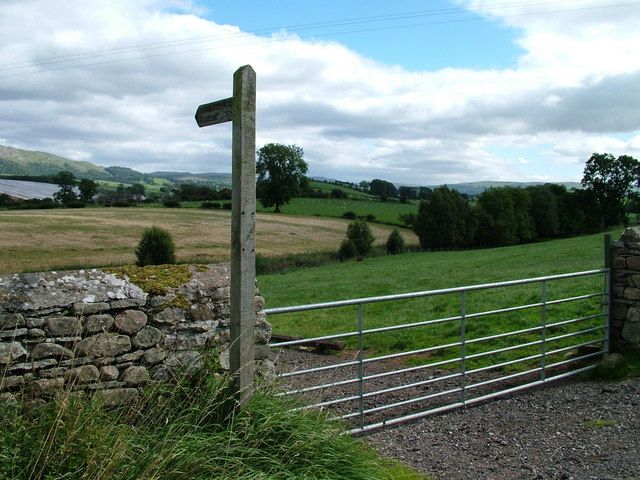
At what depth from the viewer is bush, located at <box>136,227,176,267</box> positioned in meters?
39.1

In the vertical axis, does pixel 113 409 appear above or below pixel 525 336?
above

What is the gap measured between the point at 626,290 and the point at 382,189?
93655 mm

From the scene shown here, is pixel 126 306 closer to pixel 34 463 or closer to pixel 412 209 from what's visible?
pixel 34 463

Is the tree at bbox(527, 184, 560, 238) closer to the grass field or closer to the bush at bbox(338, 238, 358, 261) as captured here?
the grass field

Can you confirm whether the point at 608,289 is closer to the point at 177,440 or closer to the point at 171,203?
the point at 177,440

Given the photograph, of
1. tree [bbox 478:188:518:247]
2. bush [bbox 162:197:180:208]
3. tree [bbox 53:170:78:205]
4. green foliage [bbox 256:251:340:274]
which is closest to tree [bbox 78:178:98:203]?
tree [bbox 53:170:78:205]

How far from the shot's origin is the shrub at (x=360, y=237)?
52.6 metres

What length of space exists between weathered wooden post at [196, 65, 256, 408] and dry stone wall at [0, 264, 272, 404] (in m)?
0.29

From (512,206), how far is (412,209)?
15.9 metres

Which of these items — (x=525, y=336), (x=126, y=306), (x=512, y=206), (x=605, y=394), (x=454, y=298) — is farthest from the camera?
(x=512, y=206)

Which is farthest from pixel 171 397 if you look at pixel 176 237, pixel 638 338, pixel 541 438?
pixel 176 237

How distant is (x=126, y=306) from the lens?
4.39 meters

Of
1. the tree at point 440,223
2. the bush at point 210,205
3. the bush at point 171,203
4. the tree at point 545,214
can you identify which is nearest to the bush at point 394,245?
the tree at point 440,223

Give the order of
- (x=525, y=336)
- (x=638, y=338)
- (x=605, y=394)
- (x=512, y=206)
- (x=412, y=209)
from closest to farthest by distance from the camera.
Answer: (x=605, y=394) → (x=638, y=338) → (x=525, y=336) → (x=512, y=206) → (x=412, y=209)
